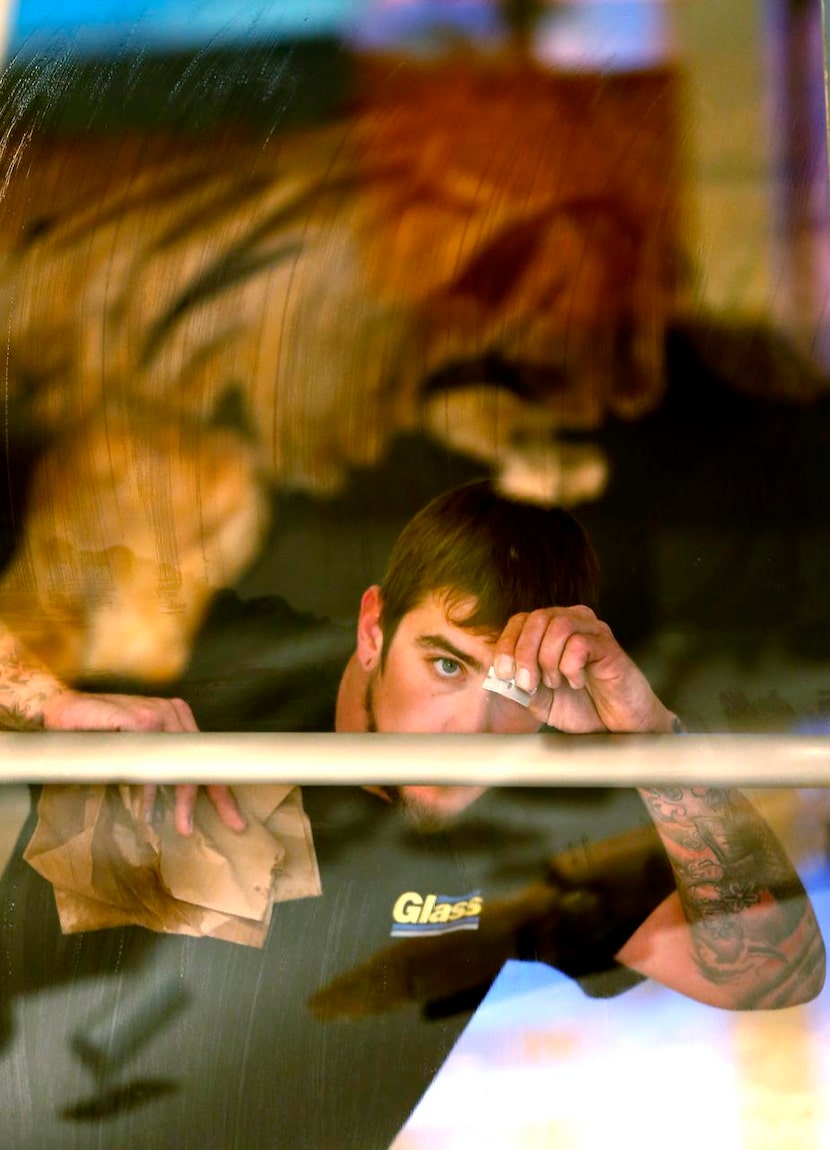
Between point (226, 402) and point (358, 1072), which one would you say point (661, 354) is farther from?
point (358, 1072)

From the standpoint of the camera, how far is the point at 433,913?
0.85 metres

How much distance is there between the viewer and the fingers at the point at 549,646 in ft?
2.74

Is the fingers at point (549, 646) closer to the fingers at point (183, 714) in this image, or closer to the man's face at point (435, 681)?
the man's face at point (435, 681)

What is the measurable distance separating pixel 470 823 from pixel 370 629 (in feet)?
0.51

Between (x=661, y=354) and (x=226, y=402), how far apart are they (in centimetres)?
32

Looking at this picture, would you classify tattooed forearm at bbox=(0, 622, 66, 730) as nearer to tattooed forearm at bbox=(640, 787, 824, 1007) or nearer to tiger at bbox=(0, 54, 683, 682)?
tiger at bbox=(0, 54, 683, 682)

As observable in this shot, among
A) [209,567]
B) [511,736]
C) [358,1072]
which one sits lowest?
[358,1072]

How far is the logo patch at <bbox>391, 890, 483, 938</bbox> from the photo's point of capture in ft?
2.77

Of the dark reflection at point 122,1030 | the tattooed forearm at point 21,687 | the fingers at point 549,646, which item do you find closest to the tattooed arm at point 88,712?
the tattooed forearm at point 21,687

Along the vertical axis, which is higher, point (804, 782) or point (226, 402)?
point (226, 402)

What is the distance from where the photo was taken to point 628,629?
84cm

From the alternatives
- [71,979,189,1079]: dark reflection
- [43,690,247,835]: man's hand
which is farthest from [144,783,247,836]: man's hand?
[71,979,189,1079]: dark reflection

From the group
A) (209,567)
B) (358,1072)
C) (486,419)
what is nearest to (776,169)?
(486,419)

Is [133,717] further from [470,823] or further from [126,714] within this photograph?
[470,823]
